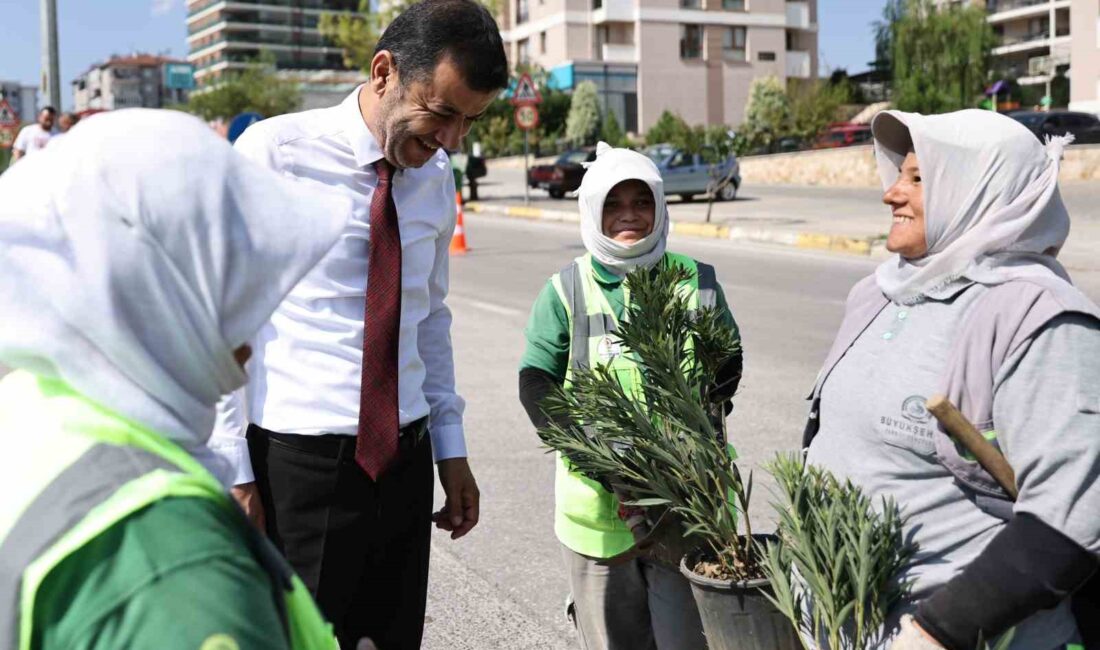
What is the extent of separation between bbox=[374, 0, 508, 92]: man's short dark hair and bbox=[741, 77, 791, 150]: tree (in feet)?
151

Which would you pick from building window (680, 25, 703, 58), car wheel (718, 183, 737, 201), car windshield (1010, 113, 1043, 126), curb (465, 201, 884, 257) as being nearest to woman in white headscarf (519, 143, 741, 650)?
curb (465, 201, 884, 257)

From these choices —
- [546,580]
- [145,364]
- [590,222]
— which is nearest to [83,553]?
[145,364]

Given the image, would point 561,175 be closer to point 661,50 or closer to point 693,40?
point 661,50

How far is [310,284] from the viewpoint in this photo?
8.66 ft

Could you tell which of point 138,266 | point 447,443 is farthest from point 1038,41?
point 138,266

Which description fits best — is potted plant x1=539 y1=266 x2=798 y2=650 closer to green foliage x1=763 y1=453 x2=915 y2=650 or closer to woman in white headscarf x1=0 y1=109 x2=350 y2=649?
green foliage x1=763 y1=453 x2=915 y2=650

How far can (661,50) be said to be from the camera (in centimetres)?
7394

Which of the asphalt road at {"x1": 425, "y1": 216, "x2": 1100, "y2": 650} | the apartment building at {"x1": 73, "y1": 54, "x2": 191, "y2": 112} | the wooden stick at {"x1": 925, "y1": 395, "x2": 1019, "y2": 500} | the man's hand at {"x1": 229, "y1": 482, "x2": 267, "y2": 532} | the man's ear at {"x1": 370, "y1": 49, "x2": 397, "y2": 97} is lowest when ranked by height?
the asphalt road at {"x1": 425, "y1": 216, "x2": 1100, "y2": 650}

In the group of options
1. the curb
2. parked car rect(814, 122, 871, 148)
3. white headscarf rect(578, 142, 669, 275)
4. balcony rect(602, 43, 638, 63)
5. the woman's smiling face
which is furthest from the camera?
balcony rect(602, 43, 638, 63)

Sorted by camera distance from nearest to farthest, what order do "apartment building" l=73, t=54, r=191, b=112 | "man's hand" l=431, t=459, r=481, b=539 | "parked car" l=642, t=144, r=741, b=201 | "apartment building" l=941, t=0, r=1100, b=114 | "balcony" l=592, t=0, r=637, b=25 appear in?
"man's hand" l=431, t=459, r=481, b=539 → "parked car" l=642, t=144, r=741, b=201 → "apartment building" l=941, t=0, r=1100, b=114 → "balcony" l=592, t=0, r=637, b=25 → "apartment building" l=73, t=54, r=191, b=112

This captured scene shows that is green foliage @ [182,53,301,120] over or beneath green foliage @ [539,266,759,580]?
over

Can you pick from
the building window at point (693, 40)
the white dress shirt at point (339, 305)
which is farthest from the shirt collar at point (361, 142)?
the building window at point (693, 40)

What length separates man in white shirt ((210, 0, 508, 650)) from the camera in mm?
2621

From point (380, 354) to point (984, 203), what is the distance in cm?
128
